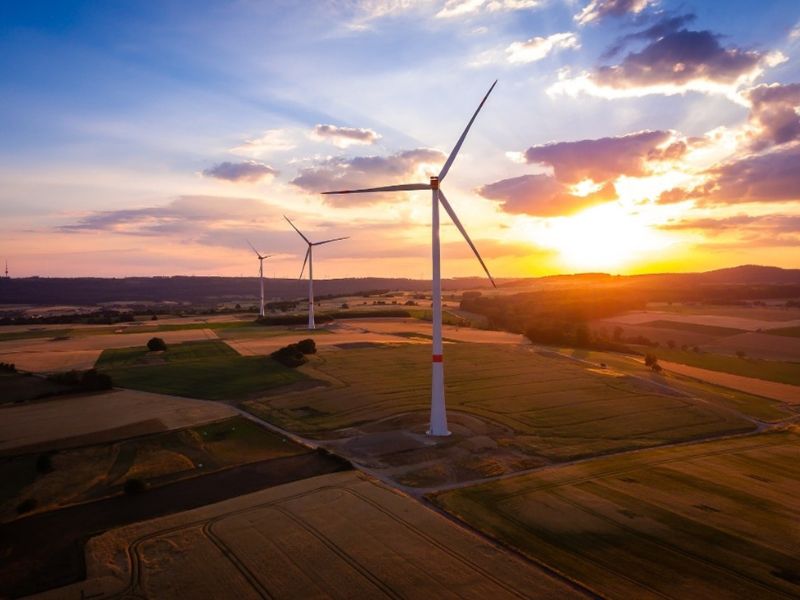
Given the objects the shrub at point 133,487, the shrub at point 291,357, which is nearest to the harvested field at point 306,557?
the shrub at point 133,487

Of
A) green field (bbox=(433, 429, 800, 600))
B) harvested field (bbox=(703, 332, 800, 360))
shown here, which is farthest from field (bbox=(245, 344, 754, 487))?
harvested field (bbox=(703, 332, 800, 360))

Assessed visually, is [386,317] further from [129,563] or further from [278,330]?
[129,563]

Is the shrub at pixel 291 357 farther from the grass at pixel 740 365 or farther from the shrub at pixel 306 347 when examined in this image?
the grass at pixel 740 365

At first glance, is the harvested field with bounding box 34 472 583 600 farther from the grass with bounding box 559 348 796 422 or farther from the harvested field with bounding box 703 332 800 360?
the harvested field with bounding box 703 332 800 360

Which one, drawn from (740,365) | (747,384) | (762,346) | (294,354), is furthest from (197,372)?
(762,346)

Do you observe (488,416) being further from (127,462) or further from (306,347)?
(306,347)
